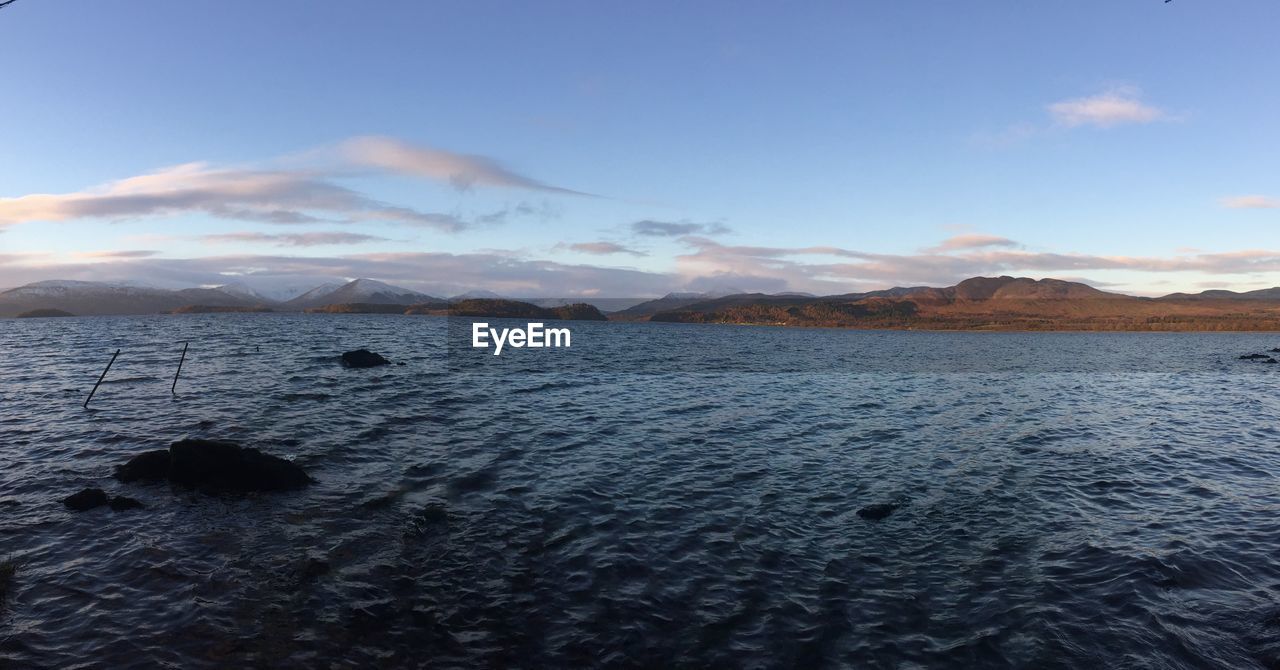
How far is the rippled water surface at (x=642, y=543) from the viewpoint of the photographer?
12672 millimetres

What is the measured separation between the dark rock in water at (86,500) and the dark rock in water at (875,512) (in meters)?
25.9

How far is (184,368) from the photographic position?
2264 inches

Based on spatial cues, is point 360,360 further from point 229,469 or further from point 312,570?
point 312,570

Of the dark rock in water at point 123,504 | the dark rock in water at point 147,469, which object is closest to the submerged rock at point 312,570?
the dark rock in water at point 123,504

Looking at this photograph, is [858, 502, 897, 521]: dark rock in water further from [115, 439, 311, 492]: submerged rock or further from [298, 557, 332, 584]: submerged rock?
[115, 439, 311, 492]: submerged rock

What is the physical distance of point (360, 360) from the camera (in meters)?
63.2

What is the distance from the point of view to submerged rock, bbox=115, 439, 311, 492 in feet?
71.3

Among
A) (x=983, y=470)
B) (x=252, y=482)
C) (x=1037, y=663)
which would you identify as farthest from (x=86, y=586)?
(x=983, y=470)

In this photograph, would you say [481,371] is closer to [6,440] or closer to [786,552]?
[6,440]

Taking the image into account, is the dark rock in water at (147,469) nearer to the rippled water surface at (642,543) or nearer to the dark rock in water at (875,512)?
the rippled water surface at (642,543)

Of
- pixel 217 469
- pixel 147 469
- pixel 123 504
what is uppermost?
pixel 217 469

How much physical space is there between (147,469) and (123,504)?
377 cm

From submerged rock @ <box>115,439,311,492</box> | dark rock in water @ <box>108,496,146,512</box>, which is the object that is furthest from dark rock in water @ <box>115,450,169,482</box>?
dark rock in water @ <box>108,496,146,512</box>

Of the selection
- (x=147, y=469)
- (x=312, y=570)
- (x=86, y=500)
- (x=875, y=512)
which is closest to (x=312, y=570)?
(x=312, y=570)
